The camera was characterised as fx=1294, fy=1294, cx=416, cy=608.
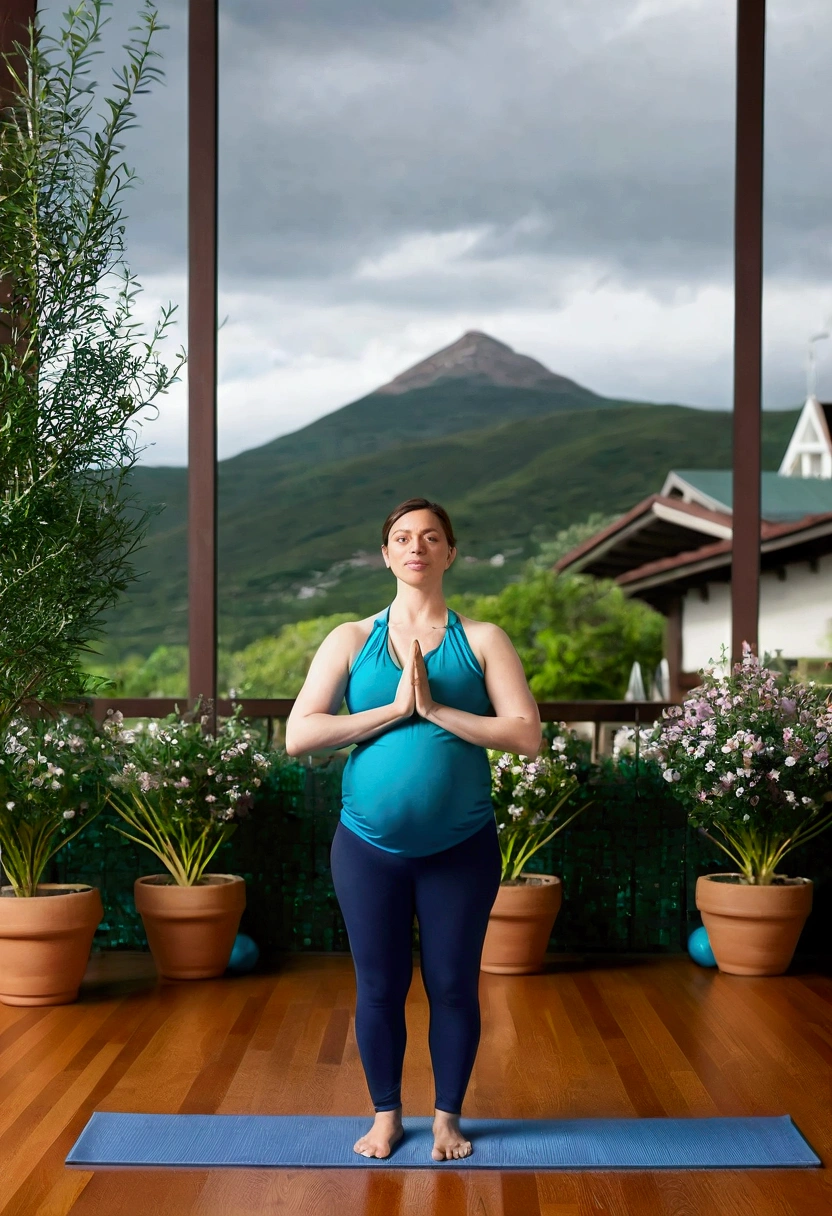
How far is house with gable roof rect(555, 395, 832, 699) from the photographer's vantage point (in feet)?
50.2

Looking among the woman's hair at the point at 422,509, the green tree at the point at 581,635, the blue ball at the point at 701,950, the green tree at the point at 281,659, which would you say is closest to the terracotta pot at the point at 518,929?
the blue ball at the point at 701,950

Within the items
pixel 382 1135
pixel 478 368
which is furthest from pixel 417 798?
pixel 478 368

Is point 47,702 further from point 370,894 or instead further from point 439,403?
point 439,403

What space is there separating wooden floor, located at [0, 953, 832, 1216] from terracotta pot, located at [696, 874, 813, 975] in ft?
0.29

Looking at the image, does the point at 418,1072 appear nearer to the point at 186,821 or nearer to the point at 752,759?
the point at 186,821

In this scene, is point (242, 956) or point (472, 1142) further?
point (242, 956)

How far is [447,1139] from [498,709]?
35.8 inches

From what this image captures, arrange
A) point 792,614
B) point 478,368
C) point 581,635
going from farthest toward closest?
point 478,368, point 581,635, point 792,614

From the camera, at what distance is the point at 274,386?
1828 centimetres

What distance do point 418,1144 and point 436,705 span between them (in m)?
0.97

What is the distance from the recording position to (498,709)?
272 centimetres

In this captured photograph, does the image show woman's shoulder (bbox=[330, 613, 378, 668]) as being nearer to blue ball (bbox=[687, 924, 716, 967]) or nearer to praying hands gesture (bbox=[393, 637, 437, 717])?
praying hands gesture (bbox=[393, 637, 437, 717])

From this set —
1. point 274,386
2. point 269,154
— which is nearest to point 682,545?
point 274,386

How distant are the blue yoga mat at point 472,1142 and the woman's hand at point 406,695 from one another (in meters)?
0.95
